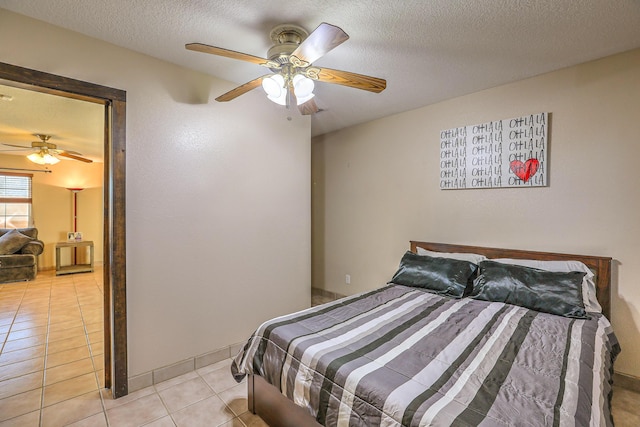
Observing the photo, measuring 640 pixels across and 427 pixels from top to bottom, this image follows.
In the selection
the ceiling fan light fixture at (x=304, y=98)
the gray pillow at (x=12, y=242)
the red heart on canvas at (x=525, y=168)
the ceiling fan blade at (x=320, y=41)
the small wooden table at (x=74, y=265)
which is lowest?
the small wooden table at (x=74, y=265)

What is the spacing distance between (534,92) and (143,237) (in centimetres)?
353

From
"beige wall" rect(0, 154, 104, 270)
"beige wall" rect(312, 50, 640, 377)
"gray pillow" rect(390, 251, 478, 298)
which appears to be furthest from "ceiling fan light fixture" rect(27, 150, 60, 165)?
"gray pillow" rect(390, 251, 478, 298)

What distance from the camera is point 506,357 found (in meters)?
1.52

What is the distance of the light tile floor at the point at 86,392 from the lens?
6.23ft

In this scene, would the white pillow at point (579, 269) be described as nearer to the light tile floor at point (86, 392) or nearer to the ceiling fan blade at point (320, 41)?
the light tile floor at point (86, 392)

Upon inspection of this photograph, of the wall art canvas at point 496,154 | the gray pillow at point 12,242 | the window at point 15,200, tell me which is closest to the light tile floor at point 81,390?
the gray pillow at point 12,242

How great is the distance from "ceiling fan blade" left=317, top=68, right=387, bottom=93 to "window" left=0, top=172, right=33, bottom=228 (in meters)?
7.19

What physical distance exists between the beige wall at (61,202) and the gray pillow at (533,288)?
783 cm

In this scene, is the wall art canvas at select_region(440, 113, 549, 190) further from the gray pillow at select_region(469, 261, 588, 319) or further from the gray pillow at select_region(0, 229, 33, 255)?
the gray pillow at select_region(0, 229, 33, 255)

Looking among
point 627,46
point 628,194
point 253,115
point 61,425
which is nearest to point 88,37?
point 253,115

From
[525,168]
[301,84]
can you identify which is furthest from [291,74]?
[525,168]

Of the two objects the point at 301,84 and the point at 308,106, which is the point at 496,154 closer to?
the point at 308,106

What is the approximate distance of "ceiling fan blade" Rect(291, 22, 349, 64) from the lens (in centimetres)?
141

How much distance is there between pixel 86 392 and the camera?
7.14 ft
